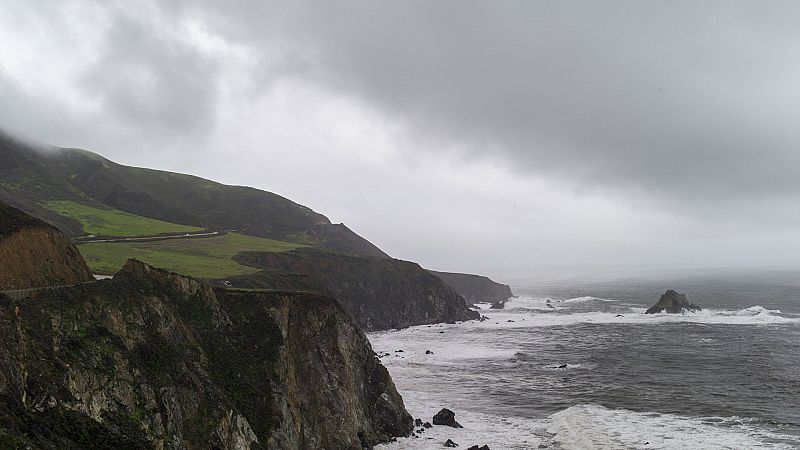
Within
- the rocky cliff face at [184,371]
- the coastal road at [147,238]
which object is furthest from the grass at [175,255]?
the rocky cliff face at [184,371]

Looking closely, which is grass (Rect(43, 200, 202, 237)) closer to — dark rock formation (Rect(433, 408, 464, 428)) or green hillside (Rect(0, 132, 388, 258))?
green hillside (Rect(0, 132, 388, 258))

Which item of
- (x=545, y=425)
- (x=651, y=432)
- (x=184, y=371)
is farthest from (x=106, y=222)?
(x=651, y=432)

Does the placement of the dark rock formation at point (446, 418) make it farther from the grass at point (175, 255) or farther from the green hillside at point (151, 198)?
the green hillside at point (151, 198)

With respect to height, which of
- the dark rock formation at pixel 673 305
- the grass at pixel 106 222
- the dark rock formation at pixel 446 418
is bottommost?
the dark rock formation at pixel 446 418

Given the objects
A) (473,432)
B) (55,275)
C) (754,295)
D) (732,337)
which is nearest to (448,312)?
(732,337)

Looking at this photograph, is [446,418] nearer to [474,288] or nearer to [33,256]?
[33,256]

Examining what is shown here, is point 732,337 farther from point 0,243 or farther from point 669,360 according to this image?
point 0,243
